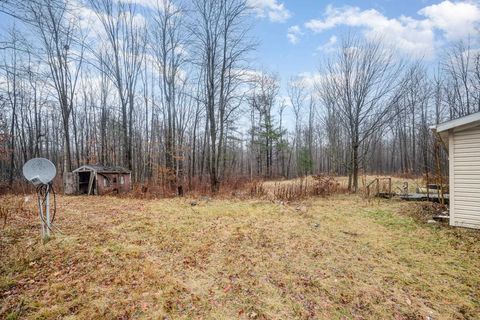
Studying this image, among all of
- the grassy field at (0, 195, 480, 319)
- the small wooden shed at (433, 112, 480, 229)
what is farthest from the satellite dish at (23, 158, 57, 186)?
the small wooden shed at (433, 112, 480, 229)

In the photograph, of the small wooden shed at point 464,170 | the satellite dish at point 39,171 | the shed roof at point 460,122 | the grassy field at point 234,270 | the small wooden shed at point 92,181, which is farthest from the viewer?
the small wooden shed at point 92,181

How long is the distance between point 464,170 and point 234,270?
6640mm

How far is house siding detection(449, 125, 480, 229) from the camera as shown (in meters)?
5.85

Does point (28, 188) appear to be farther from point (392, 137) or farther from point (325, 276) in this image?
point (392, 137)

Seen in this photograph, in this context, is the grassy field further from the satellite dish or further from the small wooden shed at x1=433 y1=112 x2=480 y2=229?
the satellite dish

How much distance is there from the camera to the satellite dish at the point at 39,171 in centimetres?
433

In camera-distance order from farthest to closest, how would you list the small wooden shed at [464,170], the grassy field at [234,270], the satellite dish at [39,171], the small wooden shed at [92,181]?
the small wooden shed at [92,181]
the small wooden shed at [464,170]
the satellite dish at [39,171]
the grassy field at [234,270]

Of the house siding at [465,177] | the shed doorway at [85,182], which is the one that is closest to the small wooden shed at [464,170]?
the house siding at [465,177]

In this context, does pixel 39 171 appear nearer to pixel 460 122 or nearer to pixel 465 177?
pixel 460 122

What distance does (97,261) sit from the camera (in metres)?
3.90

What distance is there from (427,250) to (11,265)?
25.6 ft

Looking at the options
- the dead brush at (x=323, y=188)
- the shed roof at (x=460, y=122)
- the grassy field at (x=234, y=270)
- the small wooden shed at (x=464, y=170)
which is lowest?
the grassy field at (x=234, y=270)

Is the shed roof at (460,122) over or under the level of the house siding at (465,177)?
over

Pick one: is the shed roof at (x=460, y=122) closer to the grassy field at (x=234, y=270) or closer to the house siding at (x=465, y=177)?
the house siding at (x=465, y=177)
